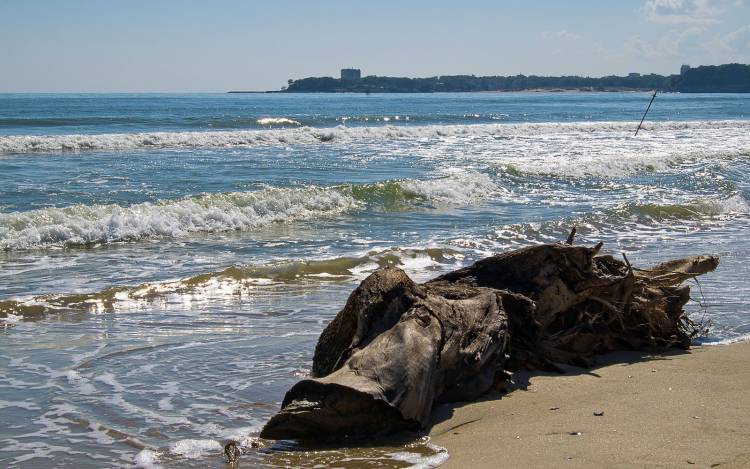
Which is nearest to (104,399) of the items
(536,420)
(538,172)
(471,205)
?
(536,420)

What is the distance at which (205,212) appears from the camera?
14008 mm

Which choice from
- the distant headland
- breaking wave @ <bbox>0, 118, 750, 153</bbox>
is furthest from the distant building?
breaking wave @ <bbox>0, 118, 750, 153</bbox>

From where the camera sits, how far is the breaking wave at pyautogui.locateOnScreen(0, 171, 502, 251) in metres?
12.3

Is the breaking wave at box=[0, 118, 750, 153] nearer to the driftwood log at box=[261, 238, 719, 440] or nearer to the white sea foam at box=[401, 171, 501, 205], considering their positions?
the white sea foam at box=[401, 171, 501, 205]

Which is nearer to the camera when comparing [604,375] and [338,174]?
[604,375]

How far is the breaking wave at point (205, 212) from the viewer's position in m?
12.3

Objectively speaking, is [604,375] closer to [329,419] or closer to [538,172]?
[329,419]

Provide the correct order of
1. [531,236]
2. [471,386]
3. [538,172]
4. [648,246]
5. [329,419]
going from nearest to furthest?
1. [329,419]
2. [471,386]
3. [648,246]
4. [531,236]
5. [538,172]

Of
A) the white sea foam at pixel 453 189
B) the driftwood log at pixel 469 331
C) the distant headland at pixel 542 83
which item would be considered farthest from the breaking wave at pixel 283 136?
the distant headland at pixel 542 83

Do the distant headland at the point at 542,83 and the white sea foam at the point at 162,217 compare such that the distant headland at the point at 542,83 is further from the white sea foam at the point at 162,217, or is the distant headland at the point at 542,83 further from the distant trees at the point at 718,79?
the white sea foam at the point at 162,217

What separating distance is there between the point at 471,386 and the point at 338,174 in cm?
1592

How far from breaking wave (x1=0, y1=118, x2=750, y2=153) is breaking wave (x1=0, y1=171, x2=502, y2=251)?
1333cm

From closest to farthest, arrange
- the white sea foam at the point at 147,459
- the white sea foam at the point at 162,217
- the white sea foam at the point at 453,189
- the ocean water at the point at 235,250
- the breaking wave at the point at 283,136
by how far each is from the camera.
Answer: the white sea foam at the point at 147,459 → the ocean water at the point at 235,250 → the white sea foam at the point at 162,217 → the white sea foam at the point at 453,189 → the breaking wave at the point at 283,136

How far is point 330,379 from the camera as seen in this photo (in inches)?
182
